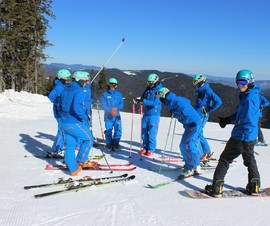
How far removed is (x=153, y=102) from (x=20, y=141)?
450 cm

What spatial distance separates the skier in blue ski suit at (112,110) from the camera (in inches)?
325

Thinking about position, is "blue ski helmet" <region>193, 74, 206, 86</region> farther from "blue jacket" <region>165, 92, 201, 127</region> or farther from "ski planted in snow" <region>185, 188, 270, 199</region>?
"ski planted in snow" <region>185, 188, 270, 199</region>

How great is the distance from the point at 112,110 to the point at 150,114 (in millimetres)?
1134

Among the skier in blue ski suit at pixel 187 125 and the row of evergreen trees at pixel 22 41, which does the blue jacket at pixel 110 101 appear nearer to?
the skier in blue ski suit at pixel 187 125

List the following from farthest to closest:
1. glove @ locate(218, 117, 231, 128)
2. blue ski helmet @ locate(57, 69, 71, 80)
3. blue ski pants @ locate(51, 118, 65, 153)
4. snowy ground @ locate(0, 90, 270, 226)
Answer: blue ski pants @ locate(51, 118, 65, 153), blue ski helmet @ locate(57, 69, 71, 80), glove @ locate(218, 117, 231, 128), snowy ground @ locate(0, 90, 270, 226)

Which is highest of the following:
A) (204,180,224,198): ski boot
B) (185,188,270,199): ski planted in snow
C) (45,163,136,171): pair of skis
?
(204,180,224,198): ski boot

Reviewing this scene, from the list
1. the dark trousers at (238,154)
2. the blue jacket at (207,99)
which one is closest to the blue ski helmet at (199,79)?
the blue jacket at (207,99)

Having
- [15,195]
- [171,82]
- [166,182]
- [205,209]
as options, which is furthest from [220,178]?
[171,82]

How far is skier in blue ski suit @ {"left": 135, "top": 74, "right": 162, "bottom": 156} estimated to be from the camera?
7.57m

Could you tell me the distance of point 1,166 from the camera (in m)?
6.38

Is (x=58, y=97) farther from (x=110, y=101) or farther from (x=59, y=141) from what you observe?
(x=110, y=101)

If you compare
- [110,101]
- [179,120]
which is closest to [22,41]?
[110,101]

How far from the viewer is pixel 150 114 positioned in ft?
25.5

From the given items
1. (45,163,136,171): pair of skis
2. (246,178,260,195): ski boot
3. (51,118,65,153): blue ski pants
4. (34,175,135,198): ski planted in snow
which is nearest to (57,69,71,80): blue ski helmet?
(51,118,65,153): blue ski pants
